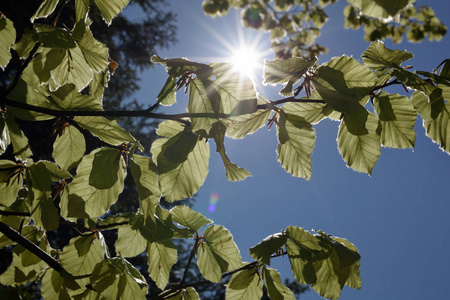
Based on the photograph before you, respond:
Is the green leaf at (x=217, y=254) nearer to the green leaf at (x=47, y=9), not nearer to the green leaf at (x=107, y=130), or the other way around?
the green leaf at (x=107, y=130)

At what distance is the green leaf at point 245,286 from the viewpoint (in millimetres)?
1159

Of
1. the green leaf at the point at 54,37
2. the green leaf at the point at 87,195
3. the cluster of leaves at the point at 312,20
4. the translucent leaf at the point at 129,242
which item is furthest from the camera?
the cluster of leaves at the point at 312,20

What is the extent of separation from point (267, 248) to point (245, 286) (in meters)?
0.27

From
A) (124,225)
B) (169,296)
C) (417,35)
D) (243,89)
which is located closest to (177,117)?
(243,89)

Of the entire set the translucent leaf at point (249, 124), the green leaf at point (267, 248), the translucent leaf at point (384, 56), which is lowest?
the green leaf at point (267, 248)

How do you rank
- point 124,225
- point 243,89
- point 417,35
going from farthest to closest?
1. point 417,35
2. point 124,225
3. point 243,89

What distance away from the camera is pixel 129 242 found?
1.28m

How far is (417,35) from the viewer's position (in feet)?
29.1

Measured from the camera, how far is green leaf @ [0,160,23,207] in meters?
1.17

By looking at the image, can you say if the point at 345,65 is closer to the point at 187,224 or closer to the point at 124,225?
the point at 187,224

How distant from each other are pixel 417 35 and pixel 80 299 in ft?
33.6

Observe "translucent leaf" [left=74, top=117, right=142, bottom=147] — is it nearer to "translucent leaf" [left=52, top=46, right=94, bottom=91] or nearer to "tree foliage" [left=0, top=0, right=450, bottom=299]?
"tree foliage" [left=0, top=0, right=450, bottom=299]

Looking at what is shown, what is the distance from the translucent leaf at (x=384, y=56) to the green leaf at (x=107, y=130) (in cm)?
71

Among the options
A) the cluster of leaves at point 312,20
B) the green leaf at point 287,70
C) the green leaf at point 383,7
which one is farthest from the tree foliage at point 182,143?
the cluster of leaves at point 312,20
